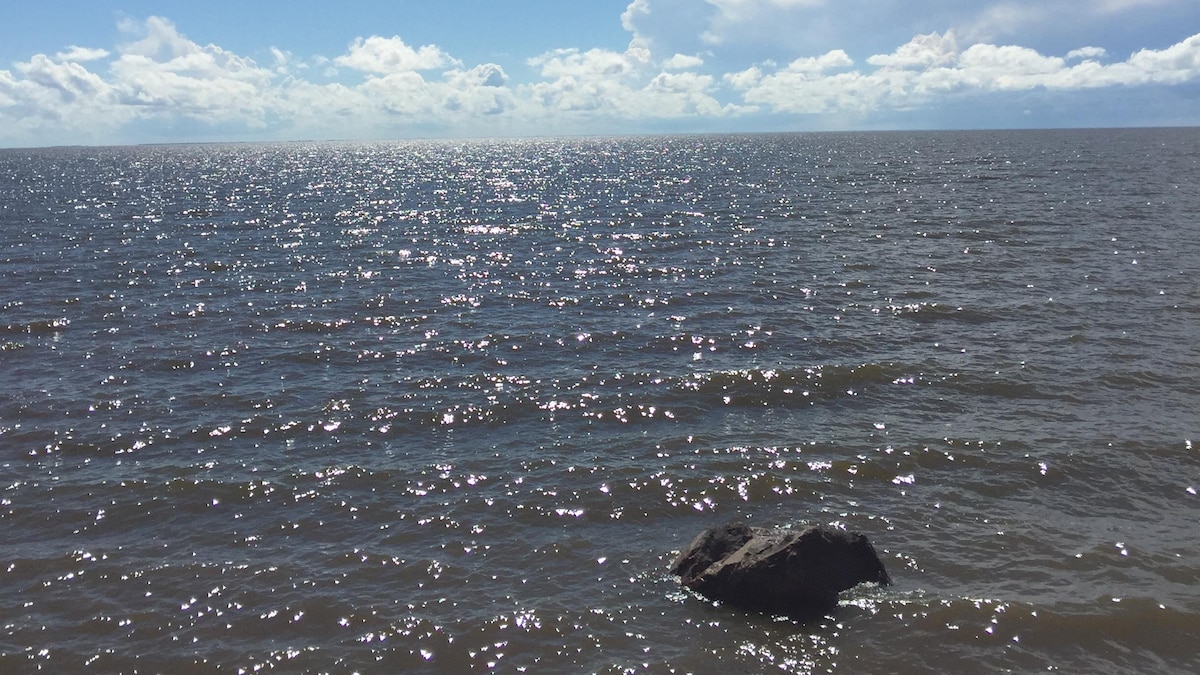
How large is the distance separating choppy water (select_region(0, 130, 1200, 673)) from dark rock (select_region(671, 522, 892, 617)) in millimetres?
392

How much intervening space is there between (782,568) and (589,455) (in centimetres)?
662

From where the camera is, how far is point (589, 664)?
35.5 feet

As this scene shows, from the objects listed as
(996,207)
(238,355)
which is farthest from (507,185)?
(238,355)

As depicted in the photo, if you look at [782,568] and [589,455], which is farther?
[589,455]

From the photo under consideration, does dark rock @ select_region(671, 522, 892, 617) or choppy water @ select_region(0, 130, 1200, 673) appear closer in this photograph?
choppy water @ select_region(0, 130, 1200, 673)

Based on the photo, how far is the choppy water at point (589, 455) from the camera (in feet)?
37.7

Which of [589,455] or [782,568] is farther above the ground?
[782,568]

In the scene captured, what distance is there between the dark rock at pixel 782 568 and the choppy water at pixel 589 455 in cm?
39

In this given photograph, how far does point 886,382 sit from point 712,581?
11703 millimetres

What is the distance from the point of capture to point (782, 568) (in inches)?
460

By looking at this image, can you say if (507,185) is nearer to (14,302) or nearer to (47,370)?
(14,302)

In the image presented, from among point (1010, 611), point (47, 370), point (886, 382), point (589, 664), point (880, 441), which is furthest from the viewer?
point (47, 370)

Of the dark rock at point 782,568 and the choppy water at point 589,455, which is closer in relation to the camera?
the choppy water at point 589,455

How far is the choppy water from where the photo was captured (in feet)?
37.7
